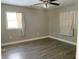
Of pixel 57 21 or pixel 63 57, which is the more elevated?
pixel 57 21

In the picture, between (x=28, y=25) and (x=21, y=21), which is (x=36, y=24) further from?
(x=21, y=21)

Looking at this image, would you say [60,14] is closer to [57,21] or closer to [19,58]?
[57,21]

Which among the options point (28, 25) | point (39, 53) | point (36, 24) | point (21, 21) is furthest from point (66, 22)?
point (21, 21)

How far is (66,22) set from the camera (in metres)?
4.76

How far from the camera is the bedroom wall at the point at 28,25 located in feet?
13.8

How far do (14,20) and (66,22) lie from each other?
9.93ft

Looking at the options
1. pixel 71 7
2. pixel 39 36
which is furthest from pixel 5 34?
pixel 71 7

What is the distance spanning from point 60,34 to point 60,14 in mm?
1293

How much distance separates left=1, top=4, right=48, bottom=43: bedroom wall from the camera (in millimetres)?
4211

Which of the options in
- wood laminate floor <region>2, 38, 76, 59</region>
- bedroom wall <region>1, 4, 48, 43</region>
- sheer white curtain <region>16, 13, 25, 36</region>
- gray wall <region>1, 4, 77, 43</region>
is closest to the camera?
wood laminate floor <region>2, 38, 76, 59</region>

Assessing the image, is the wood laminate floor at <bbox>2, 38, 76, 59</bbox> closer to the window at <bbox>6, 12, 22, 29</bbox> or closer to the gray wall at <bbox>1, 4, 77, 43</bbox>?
the gray wall at <bbox>1, 4, 77, 43</bbox>

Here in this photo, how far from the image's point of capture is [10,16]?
175 inches

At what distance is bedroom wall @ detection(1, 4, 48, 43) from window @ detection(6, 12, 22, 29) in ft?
0.70

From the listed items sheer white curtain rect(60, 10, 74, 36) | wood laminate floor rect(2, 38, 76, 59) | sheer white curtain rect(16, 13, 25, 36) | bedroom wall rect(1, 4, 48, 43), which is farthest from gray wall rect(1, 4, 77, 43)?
wood laminate floor rect(2, 38, 76, 59)
